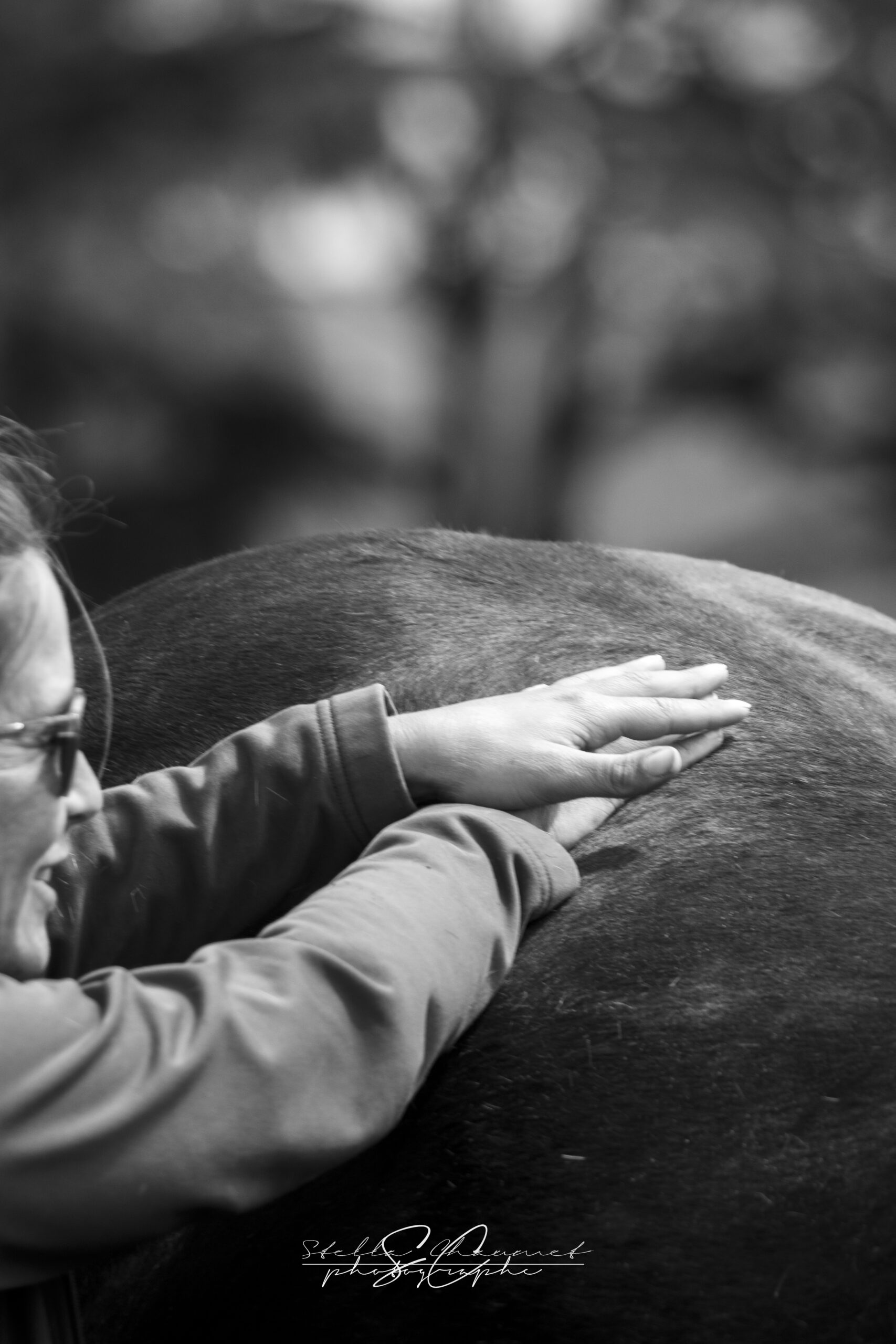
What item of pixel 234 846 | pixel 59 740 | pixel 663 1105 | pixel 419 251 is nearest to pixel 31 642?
pixel 59 740

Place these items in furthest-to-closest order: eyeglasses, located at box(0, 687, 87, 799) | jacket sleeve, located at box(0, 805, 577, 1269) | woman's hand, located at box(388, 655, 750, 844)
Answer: woman's hand, located at box(388, 655, 750, 844) < eyeglasses, located at box(0, 687, 87, 799) < jacket sleeve, located at box(0, 805, 577, 1269)

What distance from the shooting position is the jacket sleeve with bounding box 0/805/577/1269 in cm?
89

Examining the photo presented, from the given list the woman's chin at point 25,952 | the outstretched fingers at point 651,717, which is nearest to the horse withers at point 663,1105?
the outstretched fingers at point 651,717

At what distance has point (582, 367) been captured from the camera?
7.64 metres

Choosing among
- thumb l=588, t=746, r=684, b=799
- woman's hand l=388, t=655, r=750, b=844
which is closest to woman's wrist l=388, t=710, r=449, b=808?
woman's hand l=388, t=655, r=750, b=844

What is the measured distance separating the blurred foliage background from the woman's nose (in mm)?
5457

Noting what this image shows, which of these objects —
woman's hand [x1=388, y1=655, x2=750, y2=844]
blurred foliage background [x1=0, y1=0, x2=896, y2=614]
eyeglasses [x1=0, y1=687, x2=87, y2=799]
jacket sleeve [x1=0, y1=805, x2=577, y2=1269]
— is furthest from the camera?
blurred foliage background [x1=0, y1=0, x2=896, y2=614]

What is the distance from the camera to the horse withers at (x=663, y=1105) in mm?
1038

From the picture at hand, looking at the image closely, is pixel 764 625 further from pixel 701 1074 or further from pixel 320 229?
pixel 320 229

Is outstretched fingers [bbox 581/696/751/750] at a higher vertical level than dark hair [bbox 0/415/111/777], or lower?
lower

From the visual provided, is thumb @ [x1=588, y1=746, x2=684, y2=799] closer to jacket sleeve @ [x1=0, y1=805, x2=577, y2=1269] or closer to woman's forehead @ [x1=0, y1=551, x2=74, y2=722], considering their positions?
jacket sleeve @ [x1=0, y1=805, x2=577, y2=1269]

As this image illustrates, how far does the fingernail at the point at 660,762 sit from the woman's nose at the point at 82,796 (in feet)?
1.52

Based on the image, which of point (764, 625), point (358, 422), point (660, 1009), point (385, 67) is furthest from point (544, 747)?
point (385, 67)

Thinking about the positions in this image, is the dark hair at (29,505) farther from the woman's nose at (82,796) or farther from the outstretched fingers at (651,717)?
the outstretched fingers at (651,717)
